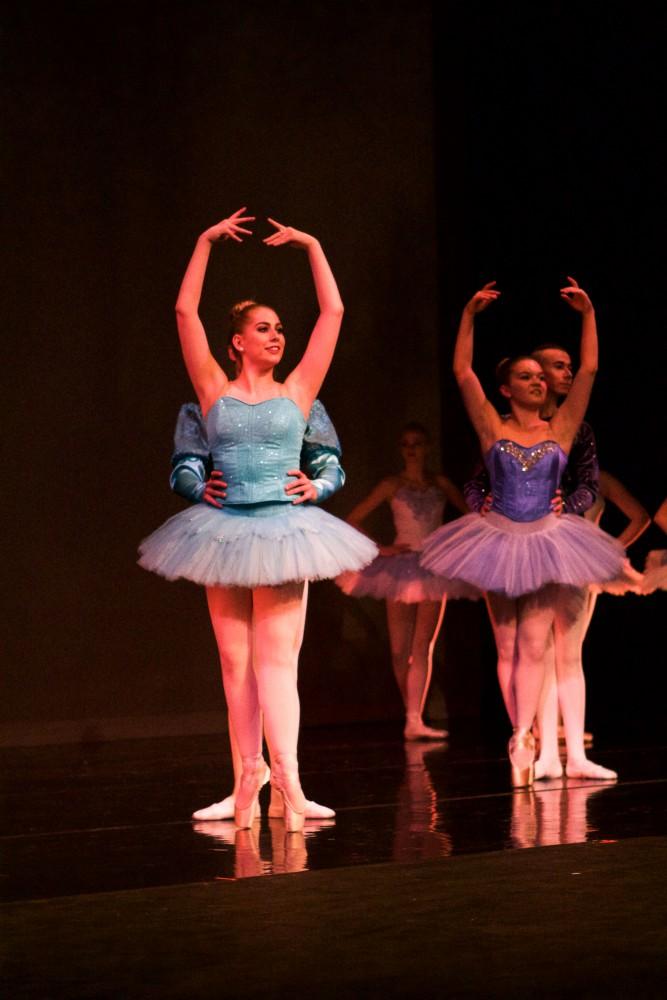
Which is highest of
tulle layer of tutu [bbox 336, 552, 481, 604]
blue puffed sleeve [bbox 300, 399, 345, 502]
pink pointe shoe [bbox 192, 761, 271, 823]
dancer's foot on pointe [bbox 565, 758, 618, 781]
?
blue puffed sleeve [bbox 300, 399, 345, 502]

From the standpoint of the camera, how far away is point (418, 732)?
6.23 metres

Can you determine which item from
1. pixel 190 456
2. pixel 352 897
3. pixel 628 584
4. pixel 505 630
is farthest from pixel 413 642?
pixel 352 897

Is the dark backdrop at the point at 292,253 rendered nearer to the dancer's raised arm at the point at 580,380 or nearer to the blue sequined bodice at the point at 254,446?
the dancer's raised arm at the point at 580,380

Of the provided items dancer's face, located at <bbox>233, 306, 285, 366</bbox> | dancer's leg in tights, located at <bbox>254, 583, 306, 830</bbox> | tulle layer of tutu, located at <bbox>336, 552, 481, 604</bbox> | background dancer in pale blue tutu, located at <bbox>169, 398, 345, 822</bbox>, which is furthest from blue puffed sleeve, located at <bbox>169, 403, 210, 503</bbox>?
tulle layer of tutu, located at <bbox>336, 552, 481, 604</bbox>

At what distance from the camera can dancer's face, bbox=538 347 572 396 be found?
5133mm

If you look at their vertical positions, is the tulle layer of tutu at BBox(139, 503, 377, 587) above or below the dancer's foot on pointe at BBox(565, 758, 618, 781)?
above

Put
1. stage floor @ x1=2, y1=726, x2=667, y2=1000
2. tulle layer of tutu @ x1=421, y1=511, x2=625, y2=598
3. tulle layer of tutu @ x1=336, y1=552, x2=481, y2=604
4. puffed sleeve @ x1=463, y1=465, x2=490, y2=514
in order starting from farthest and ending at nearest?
tulle layer of tutu @ x1=336, y1=552, x2=481, y2=604 → puffed sleeve @ x1=463, y1=465, x2=490, y2=514 → tulle layer of tutu @ x1=421, y1=511, x2=625, y2=598 → stage floor @ x1=2, y1=726, x2=667, y2=1000

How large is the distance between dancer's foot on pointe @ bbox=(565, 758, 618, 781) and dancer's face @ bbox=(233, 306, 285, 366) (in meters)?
1.66

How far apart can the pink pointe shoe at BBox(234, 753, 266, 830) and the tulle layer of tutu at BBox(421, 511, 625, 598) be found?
1.15 meters

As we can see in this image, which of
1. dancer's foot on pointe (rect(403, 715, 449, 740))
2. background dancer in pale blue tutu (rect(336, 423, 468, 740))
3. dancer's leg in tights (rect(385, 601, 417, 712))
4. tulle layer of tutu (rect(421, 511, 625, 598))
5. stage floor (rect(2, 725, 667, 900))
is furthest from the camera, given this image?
dancer's leg in tights (rect(385, 601, 417, 712))

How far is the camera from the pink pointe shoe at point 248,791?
12.5ft

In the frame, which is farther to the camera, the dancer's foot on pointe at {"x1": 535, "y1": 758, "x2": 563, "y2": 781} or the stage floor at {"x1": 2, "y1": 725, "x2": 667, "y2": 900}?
the dancer's foot on pointe at {"x1": 535, "y1": 758, "x2": 563, "y2": 781}

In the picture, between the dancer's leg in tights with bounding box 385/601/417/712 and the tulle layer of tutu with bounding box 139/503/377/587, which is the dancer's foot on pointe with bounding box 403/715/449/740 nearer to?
the dancer's leg in tights with bounding box 385/601/417/712

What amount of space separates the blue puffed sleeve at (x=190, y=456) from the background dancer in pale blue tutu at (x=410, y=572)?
2466 millimetres
